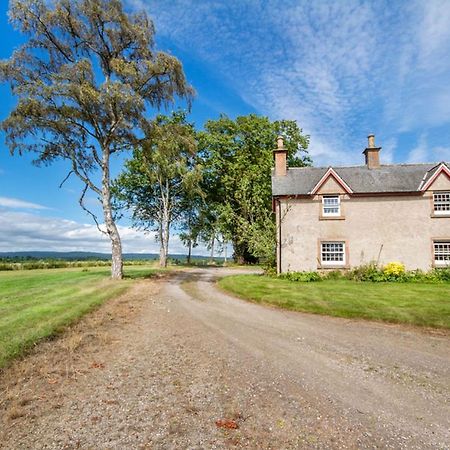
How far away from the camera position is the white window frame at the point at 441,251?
2209 centimetres

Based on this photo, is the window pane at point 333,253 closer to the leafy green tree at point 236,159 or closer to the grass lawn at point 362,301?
the grass lawn at point 362,301

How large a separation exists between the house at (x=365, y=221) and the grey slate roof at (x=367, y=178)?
0.07 m

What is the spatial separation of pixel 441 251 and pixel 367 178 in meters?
7.12

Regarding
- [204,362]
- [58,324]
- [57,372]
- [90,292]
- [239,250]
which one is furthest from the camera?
[239,250]

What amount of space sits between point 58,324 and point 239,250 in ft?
122

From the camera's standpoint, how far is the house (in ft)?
73.4

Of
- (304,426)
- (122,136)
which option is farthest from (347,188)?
(304,426)

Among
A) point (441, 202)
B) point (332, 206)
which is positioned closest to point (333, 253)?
point (332, 206)

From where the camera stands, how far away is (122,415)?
482 centimetres

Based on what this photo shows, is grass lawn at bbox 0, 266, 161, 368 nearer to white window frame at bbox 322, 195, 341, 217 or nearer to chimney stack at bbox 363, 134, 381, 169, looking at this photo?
white window frame at bbox 322, 195, 341, 217

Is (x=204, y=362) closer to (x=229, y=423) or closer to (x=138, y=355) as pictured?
(x=138, y=355)

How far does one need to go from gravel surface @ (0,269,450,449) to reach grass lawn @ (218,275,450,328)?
1299 millimetres

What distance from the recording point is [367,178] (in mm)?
24484

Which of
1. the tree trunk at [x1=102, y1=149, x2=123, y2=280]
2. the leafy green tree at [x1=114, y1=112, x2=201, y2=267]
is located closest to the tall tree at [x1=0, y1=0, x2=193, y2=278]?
the tree trunk at [x1=102, y1=149, x2=123, y2=280]
